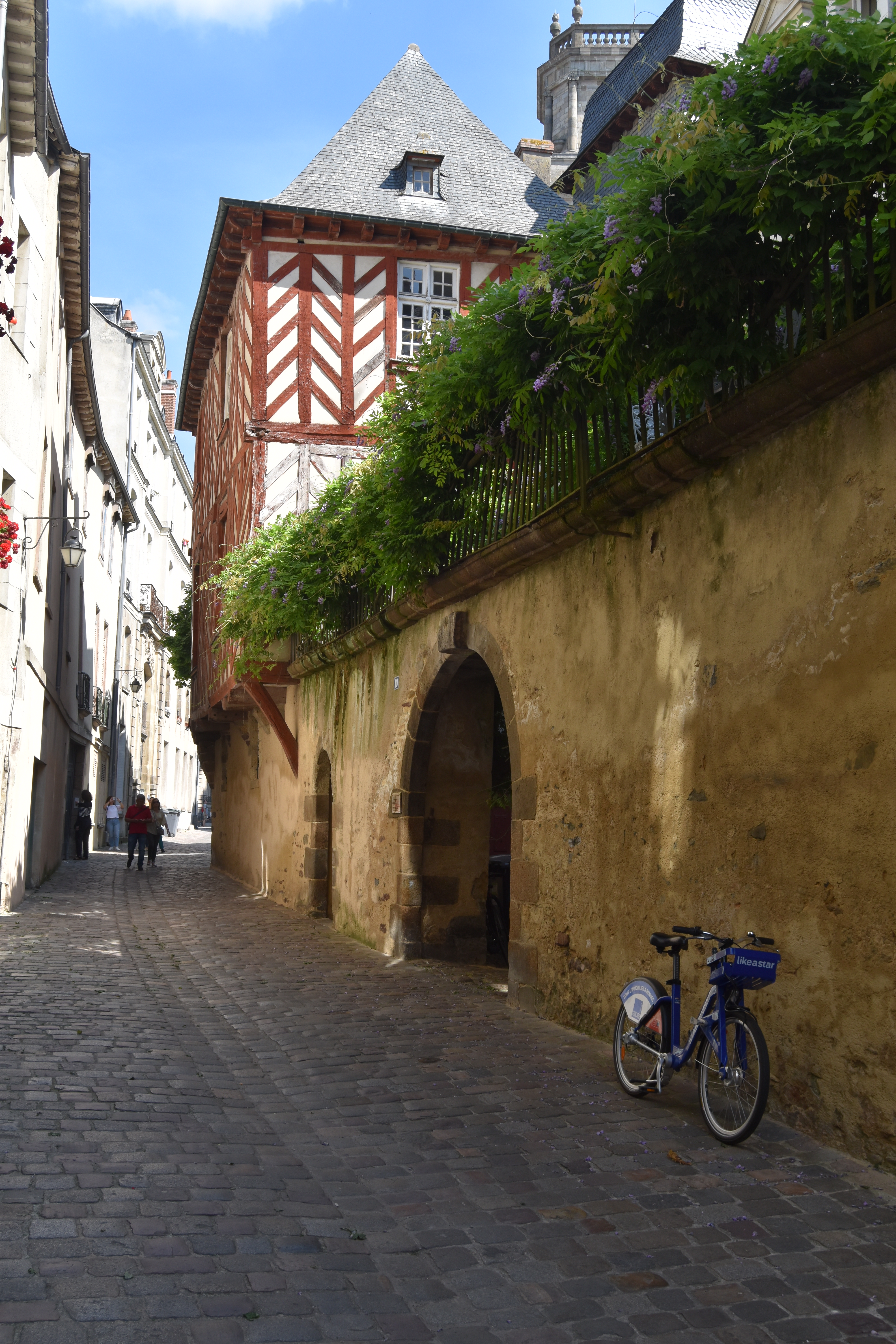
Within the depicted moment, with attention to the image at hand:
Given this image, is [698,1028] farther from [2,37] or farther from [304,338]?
[304,338]

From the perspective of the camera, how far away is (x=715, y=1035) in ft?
15.0

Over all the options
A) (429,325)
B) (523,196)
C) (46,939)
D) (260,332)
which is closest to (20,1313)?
(429,325)

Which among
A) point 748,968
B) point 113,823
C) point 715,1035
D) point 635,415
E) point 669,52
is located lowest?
point 715,1035

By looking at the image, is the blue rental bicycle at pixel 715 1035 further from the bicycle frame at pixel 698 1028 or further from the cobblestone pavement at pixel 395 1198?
the cobblestone pavement at pixel 395 1198

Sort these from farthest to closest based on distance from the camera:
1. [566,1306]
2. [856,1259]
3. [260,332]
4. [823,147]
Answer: [260,332], [823,147], [856,1259], [566,1306]

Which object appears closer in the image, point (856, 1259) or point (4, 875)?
point (856, 1259)

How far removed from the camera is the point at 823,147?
434 centimetres

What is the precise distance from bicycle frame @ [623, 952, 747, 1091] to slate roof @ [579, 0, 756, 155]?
1222 centimetres

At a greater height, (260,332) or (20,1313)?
(260,332)

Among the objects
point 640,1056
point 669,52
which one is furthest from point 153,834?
point 640,1056

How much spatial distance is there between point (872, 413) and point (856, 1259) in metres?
2.78

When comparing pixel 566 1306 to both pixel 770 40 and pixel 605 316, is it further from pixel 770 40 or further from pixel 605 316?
pixel 770 40

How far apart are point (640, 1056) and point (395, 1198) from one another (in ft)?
6.25

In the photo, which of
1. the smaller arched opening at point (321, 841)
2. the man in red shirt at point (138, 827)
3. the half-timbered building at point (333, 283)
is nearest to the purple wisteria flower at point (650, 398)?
the smaller arched opening at point (321, 841)
